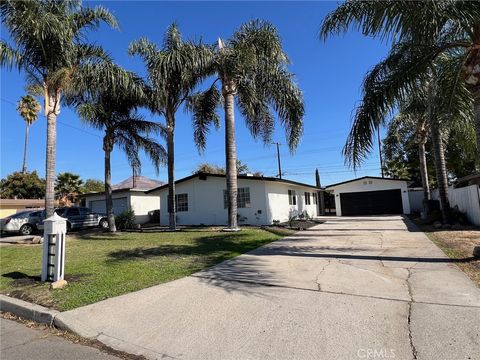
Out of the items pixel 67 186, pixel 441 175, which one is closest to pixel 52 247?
pixel 441 175

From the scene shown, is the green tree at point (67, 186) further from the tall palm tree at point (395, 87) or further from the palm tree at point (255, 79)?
the tall palm tree at point (395, 87)

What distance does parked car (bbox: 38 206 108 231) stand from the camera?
20.8m

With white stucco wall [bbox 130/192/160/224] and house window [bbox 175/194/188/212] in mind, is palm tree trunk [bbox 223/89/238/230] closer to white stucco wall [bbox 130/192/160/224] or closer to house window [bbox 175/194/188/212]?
house window [bbox 175/194/188/212]

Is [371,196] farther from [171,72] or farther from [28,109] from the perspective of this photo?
[28,109]

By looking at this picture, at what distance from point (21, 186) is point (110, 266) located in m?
41.6

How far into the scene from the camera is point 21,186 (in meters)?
43.0

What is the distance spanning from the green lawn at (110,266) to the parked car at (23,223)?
8152 millimetres

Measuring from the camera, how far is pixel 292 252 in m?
9.59

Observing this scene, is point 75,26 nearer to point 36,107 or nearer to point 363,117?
point 363,117

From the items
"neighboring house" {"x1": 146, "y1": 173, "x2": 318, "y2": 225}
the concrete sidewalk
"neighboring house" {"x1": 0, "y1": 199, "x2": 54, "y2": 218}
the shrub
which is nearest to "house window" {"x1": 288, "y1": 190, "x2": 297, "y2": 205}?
"neighboring house" {"x1": 146, "y1": 173, "x2": 318, "y2": 225}

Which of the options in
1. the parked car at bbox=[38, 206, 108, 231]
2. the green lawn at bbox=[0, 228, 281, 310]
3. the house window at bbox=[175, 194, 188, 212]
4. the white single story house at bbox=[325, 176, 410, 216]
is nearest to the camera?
the green lawn at bbox=[0, 228, 281, 310]

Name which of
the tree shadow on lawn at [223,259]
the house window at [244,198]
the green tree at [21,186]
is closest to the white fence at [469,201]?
the tree shadow on lawn at [223,259]

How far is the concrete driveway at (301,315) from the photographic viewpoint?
12.5ft

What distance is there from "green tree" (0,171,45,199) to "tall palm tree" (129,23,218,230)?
33.4 m
